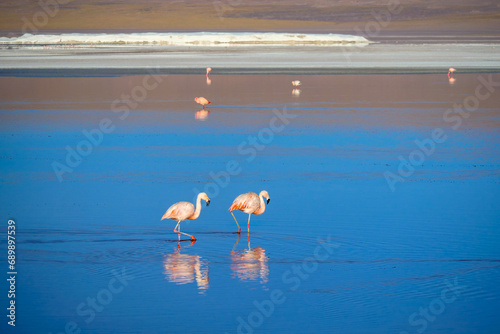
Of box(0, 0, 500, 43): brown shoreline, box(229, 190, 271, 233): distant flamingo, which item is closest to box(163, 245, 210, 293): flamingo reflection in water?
box(229, 190, 271, 233): distant flamingo

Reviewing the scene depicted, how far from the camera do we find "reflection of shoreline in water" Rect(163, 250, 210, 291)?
290 inches

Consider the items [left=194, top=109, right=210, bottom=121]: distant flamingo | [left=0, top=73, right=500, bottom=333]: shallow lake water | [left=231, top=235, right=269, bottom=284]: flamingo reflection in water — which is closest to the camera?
[left=0, top=73, right=500, bottom=333]: shallow lake water

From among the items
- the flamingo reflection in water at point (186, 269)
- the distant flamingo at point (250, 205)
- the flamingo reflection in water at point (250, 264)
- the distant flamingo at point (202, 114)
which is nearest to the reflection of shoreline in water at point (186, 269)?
the flamingo reflection in water at point (186, 269)

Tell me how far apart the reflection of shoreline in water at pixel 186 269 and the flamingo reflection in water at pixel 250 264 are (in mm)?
303

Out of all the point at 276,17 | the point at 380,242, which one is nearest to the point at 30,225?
the point at 380,242

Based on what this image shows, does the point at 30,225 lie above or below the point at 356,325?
above

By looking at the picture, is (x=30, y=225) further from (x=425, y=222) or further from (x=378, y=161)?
(x=378, y=161)

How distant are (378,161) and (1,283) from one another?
7343 mm

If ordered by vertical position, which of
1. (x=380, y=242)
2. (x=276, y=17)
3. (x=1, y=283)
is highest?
(x=276, y=17)

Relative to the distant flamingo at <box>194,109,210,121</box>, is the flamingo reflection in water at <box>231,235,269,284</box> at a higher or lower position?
lower

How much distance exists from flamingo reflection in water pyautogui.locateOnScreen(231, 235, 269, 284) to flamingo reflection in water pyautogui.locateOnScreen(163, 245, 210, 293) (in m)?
0.30

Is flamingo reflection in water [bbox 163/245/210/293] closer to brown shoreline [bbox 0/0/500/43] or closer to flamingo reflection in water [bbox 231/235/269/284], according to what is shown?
flamingo reflection in water [bbox 231/235/269/284]

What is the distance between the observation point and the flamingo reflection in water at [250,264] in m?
7.48

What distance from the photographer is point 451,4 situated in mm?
131250
